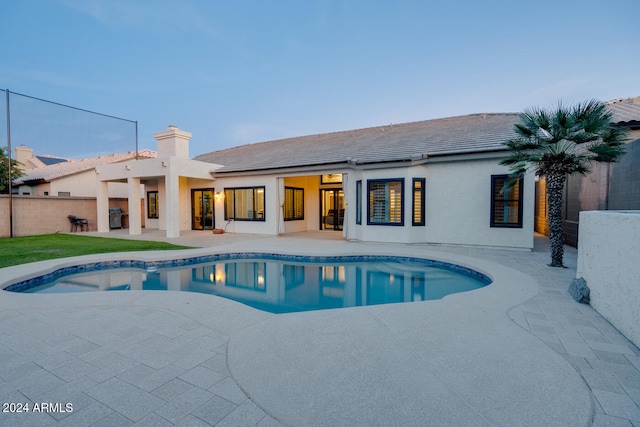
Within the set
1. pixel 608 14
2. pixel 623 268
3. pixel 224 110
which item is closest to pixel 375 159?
pixel 623 268

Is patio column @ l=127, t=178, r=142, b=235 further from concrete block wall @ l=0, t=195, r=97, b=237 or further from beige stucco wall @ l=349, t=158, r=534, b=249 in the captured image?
beige stucco wall @ l=349, t=158, r=534, b=249

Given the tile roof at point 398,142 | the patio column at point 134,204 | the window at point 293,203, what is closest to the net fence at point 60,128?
the patio column at point 134,204

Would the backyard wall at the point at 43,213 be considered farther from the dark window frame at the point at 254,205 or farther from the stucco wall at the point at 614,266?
the stucco wall at the point at 614,266

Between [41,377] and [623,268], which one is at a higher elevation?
[623,268]

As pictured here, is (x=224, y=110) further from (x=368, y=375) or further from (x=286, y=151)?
(x=368, y=375)

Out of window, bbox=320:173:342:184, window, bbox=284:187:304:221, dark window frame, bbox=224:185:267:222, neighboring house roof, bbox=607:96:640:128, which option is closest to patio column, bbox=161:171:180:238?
dark window frame, bbox=224:185:267:222

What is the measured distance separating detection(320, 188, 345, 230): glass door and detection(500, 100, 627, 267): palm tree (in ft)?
30.3

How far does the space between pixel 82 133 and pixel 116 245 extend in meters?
11.9

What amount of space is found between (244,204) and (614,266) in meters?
13.1

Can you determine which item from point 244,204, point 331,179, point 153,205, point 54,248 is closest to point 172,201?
point 244,204

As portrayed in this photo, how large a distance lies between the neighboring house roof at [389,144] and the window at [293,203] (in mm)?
1576

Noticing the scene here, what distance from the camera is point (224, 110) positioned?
2111 inches

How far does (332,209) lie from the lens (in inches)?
645

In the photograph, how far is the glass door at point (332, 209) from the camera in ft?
52.6
